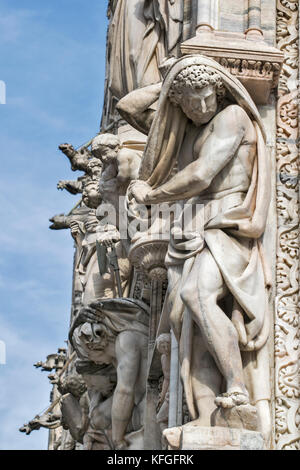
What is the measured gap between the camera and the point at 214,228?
37.5 feet

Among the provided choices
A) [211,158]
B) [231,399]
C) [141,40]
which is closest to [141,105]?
[211,158]

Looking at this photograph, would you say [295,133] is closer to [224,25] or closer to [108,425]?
[224,25]

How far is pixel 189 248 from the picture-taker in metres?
11.4

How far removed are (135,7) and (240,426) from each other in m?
6.27

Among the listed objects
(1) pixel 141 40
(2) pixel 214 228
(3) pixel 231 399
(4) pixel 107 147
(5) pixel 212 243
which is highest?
(1) pixel 141 40

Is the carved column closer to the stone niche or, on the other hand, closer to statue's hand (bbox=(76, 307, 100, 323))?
the stone niche

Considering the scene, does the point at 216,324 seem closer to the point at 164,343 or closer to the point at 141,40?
the point at 164,343

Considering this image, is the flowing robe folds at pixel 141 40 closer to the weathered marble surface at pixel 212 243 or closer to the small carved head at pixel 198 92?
the weathered marble surface at pixel 212 243

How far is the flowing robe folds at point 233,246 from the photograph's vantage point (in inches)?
439

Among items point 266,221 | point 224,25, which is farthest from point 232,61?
point 266,221

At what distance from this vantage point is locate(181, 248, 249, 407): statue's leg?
10797 millimetres

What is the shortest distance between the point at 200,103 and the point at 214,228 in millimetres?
1058

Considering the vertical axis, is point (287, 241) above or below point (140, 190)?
below

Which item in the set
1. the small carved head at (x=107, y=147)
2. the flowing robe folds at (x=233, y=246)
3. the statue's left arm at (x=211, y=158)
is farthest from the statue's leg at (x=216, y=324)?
the small carved head at (x=107, y=147)
